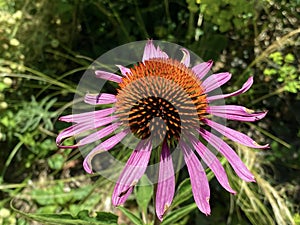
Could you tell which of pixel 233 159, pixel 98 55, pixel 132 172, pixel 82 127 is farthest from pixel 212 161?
pixel 98 55

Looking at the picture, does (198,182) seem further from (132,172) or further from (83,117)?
(83,117)

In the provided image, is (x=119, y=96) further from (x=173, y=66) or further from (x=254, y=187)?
(x=254, y=187)

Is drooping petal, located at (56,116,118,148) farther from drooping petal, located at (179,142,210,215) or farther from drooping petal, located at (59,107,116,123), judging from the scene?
drooping petal, located at (179,142,210,215)

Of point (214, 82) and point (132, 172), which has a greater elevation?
point (214, 82)

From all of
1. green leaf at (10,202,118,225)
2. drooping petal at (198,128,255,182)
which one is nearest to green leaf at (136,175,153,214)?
green leaf at (10,202,118,225)

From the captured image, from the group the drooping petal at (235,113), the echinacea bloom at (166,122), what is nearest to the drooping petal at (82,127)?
the echinacea bloom at (166,122)

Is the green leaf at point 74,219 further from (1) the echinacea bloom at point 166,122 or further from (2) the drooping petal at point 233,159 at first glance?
(2) the drooping petal at point 233,159

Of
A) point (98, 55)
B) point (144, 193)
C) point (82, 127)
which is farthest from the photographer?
point (98, 55)
